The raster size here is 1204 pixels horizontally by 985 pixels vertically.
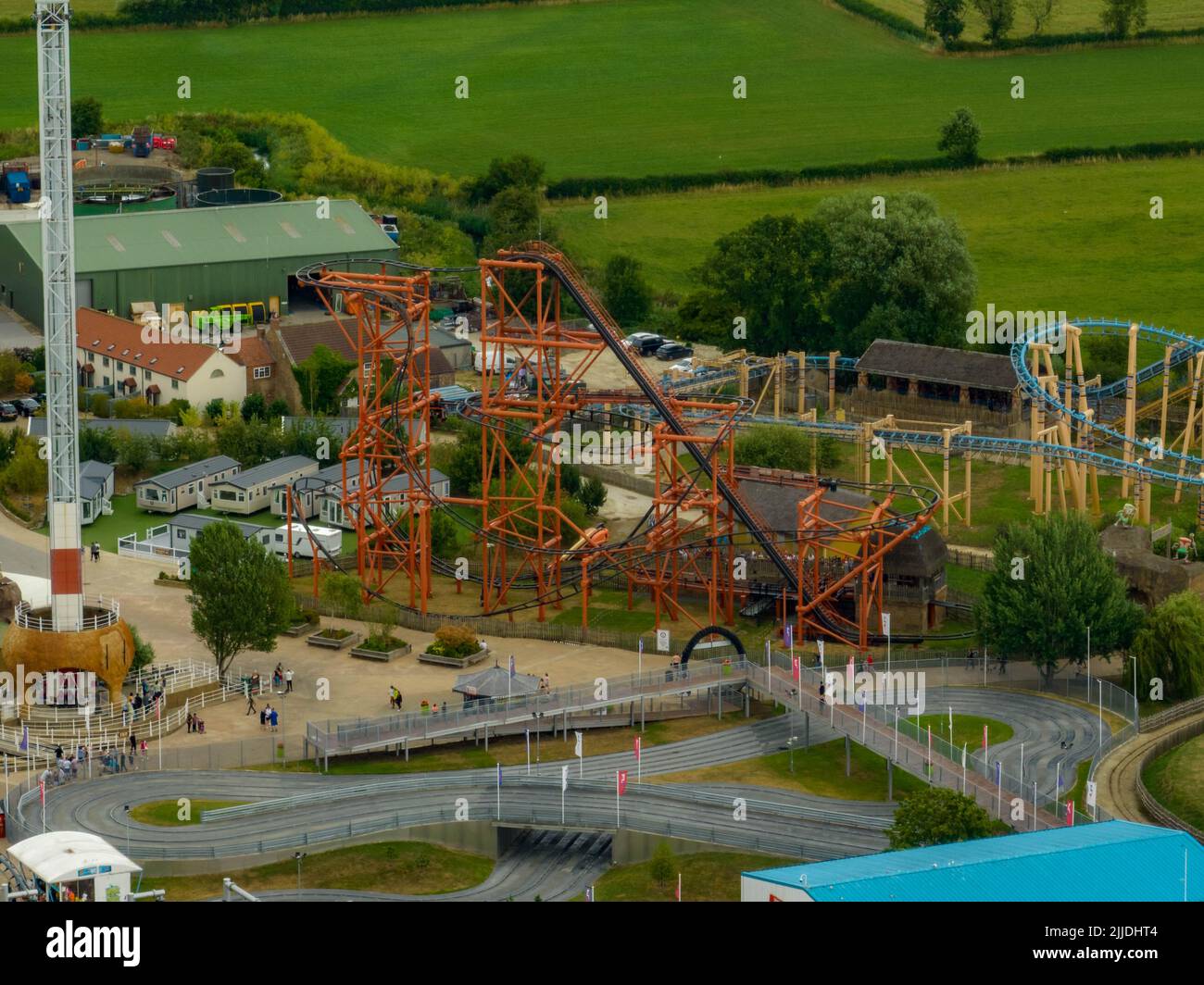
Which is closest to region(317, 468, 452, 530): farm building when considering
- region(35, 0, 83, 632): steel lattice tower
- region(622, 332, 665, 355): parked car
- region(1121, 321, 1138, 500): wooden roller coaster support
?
region(35, 0, 83, 632): steel lattice tower

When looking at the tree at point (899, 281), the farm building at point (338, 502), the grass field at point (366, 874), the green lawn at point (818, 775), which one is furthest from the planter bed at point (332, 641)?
the tree at point (899, 281)

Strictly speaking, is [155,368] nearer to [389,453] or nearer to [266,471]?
[266,471]

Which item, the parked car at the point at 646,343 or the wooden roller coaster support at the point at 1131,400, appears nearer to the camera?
the wooden roller coaster support at the point at 1131,400

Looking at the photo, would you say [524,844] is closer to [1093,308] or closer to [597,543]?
[597,543]

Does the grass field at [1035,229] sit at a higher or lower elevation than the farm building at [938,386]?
higher

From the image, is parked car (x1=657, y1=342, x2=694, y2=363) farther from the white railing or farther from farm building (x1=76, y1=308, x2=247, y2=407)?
the white railing

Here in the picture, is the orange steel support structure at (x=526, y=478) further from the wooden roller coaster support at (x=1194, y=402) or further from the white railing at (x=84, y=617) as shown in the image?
the wooden roller coaster support at (x=1194, y=402)
